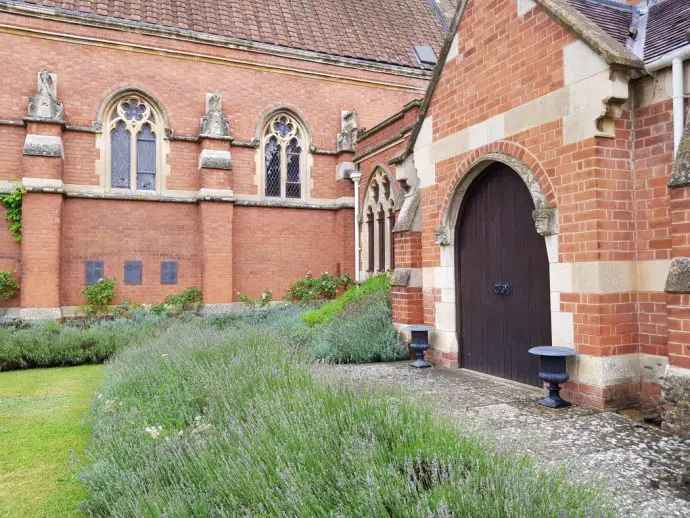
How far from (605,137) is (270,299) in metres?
12.0

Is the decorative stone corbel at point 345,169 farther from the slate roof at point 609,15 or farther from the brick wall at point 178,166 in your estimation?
the slate roof at point 609,15

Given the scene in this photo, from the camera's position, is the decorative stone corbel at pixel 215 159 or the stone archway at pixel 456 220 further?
the decorative stone corbel at pixel 215 159

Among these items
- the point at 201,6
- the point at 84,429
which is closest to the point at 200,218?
the point at 201,6

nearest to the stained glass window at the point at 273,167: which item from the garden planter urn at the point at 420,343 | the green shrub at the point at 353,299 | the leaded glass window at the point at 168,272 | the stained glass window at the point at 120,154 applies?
the leaded glass window at the point at 168,272

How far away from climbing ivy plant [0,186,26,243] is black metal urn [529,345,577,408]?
43.2ft

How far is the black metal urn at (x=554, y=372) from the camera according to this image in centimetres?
513

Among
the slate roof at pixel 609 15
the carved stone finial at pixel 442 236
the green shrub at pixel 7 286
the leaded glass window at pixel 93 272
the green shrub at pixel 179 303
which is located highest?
the slate roof at pixel 609 15

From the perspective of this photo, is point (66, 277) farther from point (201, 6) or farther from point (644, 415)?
point (644, 415)

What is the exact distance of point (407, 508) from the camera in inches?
89.7

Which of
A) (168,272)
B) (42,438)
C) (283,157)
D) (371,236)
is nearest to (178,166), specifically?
(168,272)

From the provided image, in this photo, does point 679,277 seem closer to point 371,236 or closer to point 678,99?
point 678,99

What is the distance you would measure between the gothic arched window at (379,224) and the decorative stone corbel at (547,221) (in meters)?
7.68

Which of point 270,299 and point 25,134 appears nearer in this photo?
point 25,134

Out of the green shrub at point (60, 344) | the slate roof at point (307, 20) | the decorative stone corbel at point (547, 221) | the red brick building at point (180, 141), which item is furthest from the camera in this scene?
the slate roof at point (307, 20)
